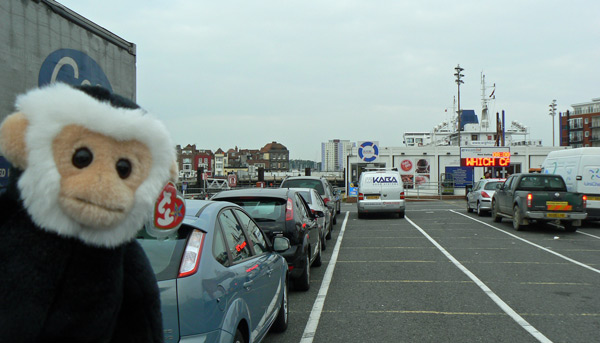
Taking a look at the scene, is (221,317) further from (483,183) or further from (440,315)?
(483,183)

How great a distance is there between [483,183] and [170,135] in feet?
71.3

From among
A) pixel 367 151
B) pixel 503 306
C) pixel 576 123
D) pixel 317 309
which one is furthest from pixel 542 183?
pixel 576 123

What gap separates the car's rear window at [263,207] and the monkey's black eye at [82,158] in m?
6.01

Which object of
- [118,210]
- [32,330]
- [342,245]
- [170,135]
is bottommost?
[342,245]

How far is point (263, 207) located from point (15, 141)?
6.23 m

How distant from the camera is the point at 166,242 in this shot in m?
3.53

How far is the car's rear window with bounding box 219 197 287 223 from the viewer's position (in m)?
7.62

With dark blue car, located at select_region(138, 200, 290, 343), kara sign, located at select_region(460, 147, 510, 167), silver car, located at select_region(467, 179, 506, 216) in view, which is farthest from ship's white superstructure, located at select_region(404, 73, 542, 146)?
dark blue car, located at select_region(138, 200, 290, 343)

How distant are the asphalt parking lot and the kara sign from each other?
26.0m

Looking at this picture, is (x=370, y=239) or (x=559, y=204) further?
(x=559, y=204)

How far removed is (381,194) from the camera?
20.1 m

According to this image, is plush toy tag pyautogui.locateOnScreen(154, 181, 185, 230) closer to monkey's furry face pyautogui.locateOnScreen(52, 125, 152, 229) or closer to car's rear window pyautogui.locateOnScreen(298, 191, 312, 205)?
monkey's furry face pyautogui.locateOnScreen(52, 125, 152, 229)

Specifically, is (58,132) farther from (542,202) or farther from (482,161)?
(482,161)

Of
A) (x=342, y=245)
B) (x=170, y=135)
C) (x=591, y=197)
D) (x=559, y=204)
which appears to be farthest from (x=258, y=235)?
(x=591, y=197)
